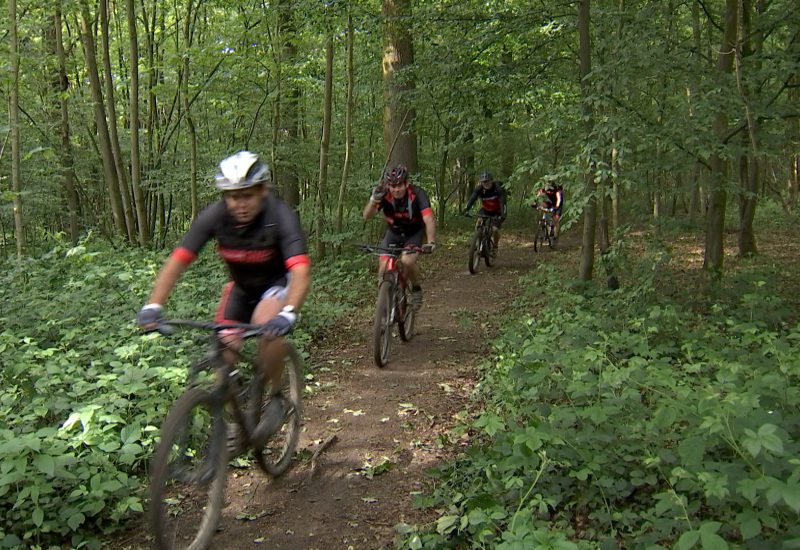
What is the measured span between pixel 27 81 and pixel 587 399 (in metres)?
14.0

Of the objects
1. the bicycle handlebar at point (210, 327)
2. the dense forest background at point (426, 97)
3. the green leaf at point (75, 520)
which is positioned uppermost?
the dense forest background at point (426, 97)

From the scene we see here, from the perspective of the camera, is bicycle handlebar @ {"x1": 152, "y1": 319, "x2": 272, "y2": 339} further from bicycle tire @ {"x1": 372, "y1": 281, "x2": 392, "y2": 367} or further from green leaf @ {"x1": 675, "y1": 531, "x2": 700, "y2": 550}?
bicycle tire @ {"x1": 372, "y1": 281, "x2": 392, "y2": 367}

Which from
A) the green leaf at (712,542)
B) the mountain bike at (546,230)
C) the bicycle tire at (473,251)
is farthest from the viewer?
the mountain bike at (546,230)

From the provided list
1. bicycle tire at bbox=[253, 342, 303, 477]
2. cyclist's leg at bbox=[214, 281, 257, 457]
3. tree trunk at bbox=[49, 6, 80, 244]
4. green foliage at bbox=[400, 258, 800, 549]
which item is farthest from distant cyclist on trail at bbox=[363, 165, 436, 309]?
tree trunk at bbox=[49, 6, 80, 244]

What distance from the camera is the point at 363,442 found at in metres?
4.98

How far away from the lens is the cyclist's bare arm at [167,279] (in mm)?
3616

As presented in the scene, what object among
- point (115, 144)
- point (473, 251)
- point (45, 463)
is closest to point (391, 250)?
point (45, 463)

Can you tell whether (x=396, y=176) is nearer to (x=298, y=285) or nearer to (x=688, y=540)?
(x=298, y=285)

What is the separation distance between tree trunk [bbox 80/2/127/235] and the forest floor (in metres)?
7.31

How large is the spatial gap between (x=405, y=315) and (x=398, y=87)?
21.8ft

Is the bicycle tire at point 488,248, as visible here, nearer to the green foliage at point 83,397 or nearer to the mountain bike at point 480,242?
the mountain bike at point 480,242

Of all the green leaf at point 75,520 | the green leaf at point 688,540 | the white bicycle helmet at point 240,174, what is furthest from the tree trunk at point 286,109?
the green leaf at point 688,540

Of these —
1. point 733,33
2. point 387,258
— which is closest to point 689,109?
point 733,33

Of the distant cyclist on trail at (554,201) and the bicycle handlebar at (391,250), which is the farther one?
the distant cyclist on trail at (554,201)
